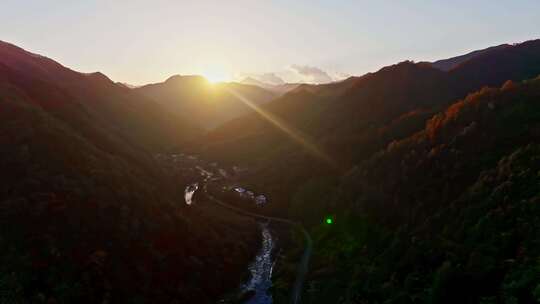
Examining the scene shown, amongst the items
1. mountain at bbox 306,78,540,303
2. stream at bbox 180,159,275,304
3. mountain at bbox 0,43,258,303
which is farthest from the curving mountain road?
mountain at bbox 0,43,258,303

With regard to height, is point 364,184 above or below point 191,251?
above

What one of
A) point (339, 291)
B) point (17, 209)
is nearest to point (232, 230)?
point (339, 291)

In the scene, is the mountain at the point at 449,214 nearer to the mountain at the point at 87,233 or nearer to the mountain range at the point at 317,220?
the mountain range at the point at 317,220

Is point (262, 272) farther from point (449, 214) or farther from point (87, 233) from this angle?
point (449, 214)

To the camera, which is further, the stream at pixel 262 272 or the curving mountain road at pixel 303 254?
the stream at pixel 262 272

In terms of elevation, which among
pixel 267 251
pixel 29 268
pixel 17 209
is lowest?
pixel 267 251

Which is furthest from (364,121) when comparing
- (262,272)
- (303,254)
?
(262,272)

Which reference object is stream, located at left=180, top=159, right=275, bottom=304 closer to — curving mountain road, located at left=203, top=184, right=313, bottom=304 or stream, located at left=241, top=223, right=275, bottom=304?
stream, located at left=241, top=223, right=275, bottom=304

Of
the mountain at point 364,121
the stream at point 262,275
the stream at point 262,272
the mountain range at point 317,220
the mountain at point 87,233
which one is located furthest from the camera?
the mountain at point 364,121

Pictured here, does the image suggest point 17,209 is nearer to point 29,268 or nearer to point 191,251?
point 29,268

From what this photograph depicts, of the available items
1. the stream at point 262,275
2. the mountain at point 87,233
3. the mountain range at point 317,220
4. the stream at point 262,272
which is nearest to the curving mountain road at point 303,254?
the mountain range at point 317,220

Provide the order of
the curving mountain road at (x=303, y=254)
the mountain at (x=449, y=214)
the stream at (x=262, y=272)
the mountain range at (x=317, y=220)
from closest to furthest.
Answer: the mountain at (x=449, y=214) → the mountain range at (x=317, y=220) → the curving mountain road at (x=303, y=254) → the stream at (x=262, y=272)
